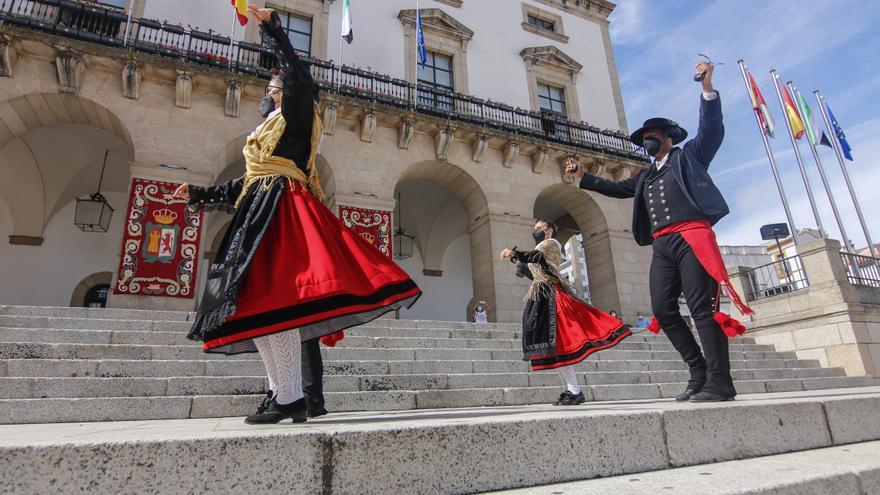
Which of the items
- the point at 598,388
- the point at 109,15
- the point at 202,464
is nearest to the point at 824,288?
the point at 598,388

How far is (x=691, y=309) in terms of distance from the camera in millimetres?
3188

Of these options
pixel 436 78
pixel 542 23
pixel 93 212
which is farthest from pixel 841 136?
pixel 93 212

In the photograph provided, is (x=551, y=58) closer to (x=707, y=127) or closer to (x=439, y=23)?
(x=439, y=23)

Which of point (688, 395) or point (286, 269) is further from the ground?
point (286, 269)

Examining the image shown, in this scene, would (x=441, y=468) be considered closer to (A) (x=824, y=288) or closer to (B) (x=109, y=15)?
(A) (x=824, y=288)

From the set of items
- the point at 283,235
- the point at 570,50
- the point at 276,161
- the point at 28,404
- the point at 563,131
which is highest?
the point at 570,50

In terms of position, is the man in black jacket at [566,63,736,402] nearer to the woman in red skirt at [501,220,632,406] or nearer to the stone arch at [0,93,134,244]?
the woman in red skirt at [501,220,632,406]

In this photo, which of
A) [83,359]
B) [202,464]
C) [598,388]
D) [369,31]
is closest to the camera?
[202,464]

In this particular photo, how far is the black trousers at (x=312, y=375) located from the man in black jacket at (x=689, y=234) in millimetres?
2319

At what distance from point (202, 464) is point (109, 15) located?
1246 cm

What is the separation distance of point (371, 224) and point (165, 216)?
430cm

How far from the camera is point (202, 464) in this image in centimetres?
136

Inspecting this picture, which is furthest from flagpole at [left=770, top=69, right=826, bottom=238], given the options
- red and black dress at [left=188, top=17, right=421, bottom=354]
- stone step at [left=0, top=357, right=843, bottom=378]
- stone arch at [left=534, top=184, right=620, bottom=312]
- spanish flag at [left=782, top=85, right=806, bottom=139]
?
red and black dress at [left=188, top=17, right=421, bottom=354]

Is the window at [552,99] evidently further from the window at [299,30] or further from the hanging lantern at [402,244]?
the window at [299,30]
